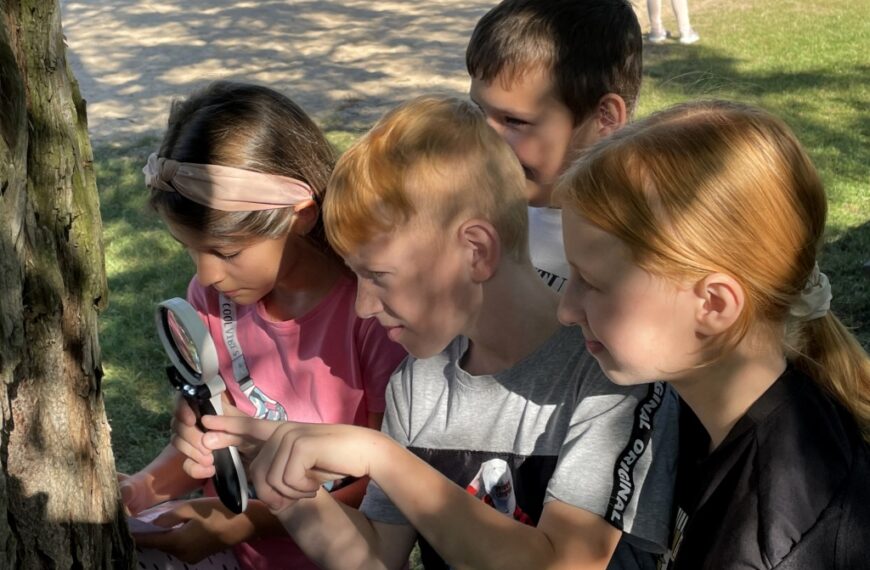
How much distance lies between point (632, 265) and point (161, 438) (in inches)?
111

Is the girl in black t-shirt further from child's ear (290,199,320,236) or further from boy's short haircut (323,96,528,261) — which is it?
child's ear (290,199,320,236)

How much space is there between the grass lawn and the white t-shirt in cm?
49

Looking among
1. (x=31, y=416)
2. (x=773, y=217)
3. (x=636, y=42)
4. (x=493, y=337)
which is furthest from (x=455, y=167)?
(x=636, y=42)

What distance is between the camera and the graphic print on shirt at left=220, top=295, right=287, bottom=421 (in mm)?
2496

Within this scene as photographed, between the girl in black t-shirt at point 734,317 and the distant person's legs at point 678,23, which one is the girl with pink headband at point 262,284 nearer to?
the girl in black t-shirt at point 734,317

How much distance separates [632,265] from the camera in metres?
1.66

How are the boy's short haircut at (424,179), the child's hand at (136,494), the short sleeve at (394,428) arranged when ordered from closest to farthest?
the boy's short haircut at (424,179), the short sleeve at (394,428), the child's hand at (136,494)

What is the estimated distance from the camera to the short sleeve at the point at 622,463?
1828 millimetres

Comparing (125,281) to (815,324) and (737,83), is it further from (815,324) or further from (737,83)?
(737,83)

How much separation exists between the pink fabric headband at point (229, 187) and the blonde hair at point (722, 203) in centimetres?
82

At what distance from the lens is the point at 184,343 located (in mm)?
2031

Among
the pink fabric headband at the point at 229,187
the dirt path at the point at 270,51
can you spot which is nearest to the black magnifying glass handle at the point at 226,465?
the pink fabric headband at the point at 229,187

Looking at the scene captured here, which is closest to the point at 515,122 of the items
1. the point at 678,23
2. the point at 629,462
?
the point at 629,462

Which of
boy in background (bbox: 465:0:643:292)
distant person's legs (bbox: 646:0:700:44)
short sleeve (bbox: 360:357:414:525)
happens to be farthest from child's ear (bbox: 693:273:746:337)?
distant person's legs (bbox: 646:0:700:44)
